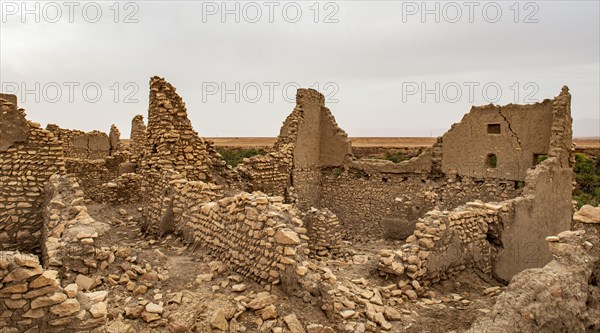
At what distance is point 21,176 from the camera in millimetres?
6871

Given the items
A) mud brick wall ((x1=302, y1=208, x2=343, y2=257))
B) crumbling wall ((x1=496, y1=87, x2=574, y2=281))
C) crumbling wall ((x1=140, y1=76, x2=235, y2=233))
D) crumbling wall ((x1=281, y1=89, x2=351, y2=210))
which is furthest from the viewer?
crumbling wall ((x1=281, y1=89, x2=351, y2=210))

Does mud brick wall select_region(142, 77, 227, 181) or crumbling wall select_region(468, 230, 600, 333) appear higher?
mud brick wall select_region(142, 77, 227, 181)

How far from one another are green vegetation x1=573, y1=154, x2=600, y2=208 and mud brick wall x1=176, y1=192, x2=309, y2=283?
2405 centimetres

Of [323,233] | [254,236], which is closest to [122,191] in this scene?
[323,233]

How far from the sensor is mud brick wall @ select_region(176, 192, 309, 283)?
572cm

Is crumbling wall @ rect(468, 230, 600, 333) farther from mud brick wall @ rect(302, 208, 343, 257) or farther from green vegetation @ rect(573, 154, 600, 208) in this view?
green vegetation @ rect(573, 154, 600, 208)

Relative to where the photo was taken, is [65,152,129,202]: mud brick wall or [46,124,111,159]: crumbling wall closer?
[65,152,129,202]: mud brick wall

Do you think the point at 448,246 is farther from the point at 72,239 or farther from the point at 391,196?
the point at 72,239

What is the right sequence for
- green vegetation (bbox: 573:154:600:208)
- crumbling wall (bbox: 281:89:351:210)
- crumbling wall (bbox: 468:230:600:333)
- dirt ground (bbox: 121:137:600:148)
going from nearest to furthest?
1. crumbling wall (bbox: 468:230:600:333)
2. crumbling wall (bbox: 281:89:351:210)
3. green vegetation (bbox: 573:154:600:208)
4. dirt ground (bbox: 121:137:600:148)

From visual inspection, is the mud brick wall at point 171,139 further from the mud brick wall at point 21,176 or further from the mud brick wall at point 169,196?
the mud brick wall at point 21,176

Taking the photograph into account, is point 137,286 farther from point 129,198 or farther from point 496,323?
point 129,198

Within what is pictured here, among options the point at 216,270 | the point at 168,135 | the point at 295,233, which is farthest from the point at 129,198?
the point at 295,233

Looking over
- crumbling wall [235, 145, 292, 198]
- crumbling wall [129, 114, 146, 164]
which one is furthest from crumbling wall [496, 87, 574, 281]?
crumbling wall [129, 114, 146, 164]

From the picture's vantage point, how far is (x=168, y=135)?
870cm
